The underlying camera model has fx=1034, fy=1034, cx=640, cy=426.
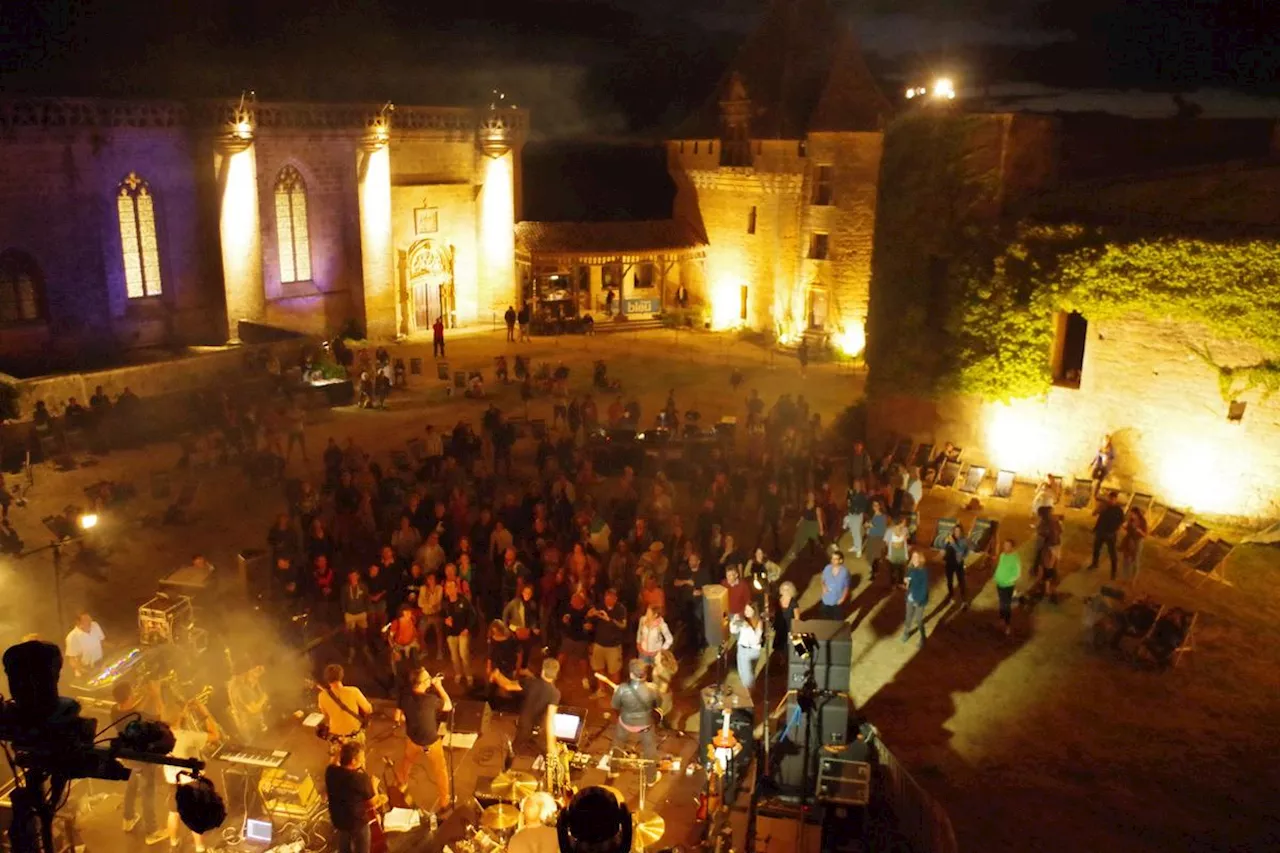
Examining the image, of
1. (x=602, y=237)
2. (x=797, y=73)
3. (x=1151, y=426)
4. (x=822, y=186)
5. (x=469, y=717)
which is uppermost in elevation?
(x=797, y=73)

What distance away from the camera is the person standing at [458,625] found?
12070 mm

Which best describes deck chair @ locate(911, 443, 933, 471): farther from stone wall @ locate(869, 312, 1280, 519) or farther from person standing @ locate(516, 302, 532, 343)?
person standing @ locate(516, 302, 532, 343)

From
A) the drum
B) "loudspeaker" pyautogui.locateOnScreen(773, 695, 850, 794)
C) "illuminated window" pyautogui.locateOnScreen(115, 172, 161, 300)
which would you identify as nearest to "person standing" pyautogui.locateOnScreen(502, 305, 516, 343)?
"illuminated window" pyautogui.locateOnScreen(115, 172, 161, 300)

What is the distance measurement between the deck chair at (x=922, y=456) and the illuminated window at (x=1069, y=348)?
2.55 m

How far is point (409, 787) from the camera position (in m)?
10.1

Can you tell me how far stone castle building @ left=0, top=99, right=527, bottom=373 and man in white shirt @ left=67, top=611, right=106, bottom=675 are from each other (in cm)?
1773

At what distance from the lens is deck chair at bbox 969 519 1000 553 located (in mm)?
15477

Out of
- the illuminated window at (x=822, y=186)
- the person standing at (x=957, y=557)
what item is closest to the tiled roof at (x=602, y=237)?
the illuminated window at (x=822, y=186)

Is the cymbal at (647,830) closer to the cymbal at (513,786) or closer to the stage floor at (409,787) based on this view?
the stage floor at (409,787)

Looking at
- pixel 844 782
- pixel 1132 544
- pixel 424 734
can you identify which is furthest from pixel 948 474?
pixel 424 734

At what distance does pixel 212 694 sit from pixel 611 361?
65.5ft

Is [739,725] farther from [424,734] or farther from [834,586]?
[834,586]

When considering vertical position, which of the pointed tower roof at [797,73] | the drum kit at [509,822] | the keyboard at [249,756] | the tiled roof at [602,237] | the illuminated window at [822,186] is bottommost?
the drum kit at [509,822]

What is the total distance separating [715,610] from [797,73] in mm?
26311
